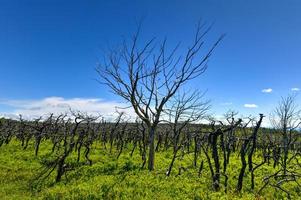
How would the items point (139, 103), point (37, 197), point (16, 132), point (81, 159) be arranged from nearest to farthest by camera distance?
point (37, 197), point (139, 103), point (81, 159), point (16, 132)

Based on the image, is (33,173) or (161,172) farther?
(33,173)

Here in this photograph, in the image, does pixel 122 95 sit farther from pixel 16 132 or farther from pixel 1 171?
pixel 16 132

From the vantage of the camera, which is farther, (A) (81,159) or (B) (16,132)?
(B) (16,132)

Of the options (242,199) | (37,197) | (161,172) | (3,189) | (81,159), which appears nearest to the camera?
(242,199)

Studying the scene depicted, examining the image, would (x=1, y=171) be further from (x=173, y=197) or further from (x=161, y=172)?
(x=173, y=197)

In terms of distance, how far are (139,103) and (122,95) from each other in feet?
4.56

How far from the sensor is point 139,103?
840 inches

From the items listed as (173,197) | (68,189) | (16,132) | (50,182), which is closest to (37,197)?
(68,189)

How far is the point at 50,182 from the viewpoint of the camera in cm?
1800

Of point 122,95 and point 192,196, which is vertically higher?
point 122,95

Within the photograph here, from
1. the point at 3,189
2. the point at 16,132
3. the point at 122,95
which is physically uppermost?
the point at 122,95

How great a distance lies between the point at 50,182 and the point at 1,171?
6.62 m

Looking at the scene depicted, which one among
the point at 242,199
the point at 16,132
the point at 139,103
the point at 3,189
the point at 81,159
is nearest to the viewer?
the point at 242,199

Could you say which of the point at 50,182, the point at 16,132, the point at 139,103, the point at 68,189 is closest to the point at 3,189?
the point at 50,182
